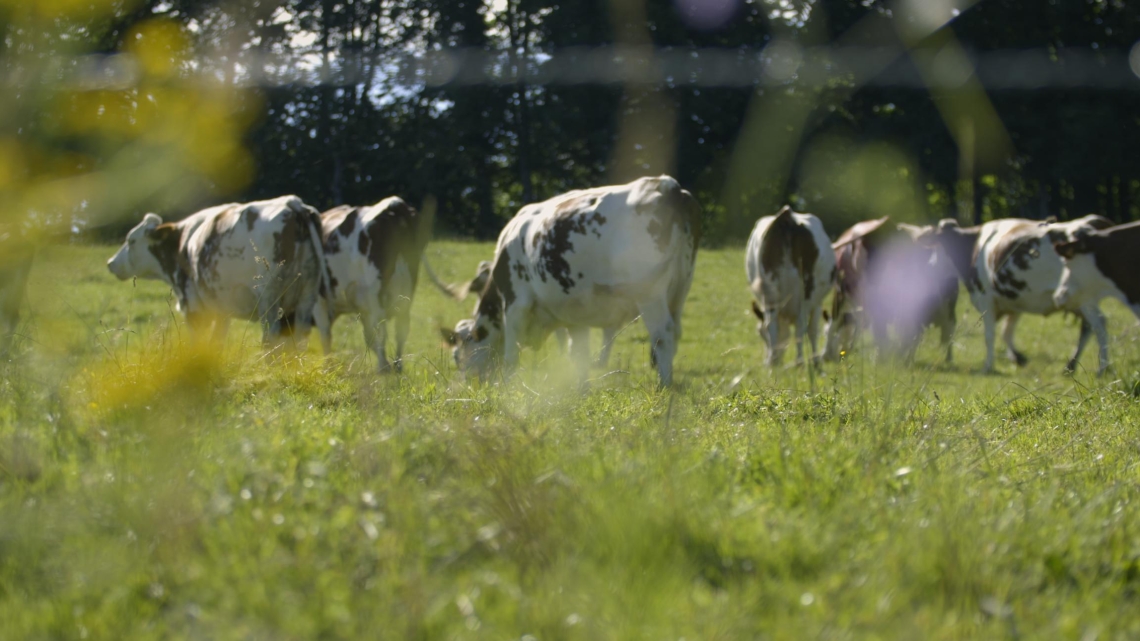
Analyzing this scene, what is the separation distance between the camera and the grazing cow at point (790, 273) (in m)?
12.7

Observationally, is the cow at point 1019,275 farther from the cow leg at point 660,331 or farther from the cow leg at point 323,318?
the cow leg at point 323,318

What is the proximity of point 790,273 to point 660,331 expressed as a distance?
15.3 feet

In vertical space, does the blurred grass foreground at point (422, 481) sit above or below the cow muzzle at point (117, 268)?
above

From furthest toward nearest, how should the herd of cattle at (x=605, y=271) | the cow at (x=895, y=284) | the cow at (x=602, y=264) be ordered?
the cow at (x=895, y=284) < the herd of cattle at (x=605, y=271) < the cow at (x=602, y=264)

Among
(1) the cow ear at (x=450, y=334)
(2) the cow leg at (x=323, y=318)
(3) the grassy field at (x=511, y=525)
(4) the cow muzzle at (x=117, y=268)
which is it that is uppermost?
(3) the grassy field at (x=511, y=525)

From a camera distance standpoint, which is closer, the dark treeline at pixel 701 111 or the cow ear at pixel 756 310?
the cow ear at pixel 756 310

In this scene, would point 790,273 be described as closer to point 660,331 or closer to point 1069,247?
point 1069,247

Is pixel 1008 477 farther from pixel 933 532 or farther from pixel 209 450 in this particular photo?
pixel 209 450

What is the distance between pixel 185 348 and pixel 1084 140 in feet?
110

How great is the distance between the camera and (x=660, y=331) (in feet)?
29.1

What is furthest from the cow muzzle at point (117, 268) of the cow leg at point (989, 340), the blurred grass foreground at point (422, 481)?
the cow leg at point (989, 340)

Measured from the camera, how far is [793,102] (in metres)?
36.6

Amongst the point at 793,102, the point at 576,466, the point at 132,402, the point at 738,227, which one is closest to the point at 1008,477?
the point at 576,466

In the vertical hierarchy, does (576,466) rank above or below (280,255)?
above
